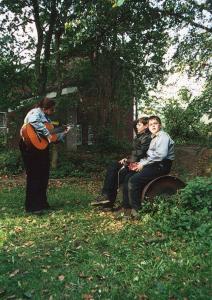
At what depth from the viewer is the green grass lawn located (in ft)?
16.6

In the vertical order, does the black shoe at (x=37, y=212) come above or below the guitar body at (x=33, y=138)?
below

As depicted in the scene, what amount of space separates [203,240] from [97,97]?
16523mm

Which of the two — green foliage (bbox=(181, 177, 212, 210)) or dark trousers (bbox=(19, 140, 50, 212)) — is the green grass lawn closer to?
green foliage (bbox=(181, 177, 212, 210))

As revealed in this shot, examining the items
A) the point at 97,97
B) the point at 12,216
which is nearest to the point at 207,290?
the point at 12,216

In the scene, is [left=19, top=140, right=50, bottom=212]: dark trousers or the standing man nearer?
the standing man

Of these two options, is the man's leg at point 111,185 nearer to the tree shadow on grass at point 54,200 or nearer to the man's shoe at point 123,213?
the man's shoe at point 123,213

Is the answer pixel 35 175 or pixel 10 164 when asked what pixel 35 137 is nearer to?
A: pixel 35 175

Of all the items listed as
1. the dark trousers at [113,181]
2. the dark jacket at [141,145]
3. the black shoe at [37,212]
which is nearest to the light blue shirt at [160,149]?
the dark jacket at [141,145]

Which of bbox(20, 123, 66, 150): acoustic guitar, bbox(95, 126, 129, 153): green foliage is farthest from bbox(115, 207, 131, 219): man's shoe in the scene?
bbox(95, 126, 129, 153): green foliage

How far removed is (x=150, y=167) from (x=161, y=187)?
384 millimetres

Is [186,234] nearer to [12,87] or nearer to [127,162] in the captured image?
[127,162]

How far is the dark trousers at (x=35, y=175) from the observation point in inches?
364

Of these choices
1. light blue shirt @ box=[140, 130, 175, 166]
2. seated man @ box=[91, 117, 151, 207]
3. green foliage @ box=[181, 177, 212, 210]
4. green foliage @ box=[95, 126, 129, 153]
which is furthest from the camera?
green foliage @ box=[95, 126, 129, 153]

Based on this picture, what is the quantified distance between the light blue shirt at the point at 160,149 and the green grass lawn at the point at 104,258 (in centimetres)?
95
